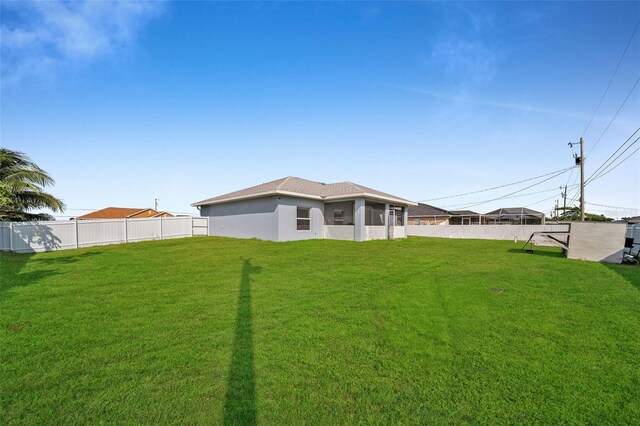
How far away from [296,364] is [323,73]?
1211 centimetres

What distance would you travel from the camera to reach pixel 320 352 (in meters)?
3.26

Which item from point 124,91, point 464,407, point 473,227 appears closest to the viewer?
point 464,407

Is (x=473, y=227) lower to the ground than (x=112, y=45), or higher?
lower

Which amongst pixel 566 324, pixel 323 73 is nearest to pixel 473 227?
pixel 323 73

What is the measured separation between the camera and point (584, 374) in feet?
9.28

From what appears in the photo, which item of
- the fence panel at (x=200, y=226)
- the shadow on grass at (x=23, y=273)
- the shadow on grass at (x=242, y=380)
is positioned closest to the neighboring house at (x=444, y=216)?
the fence panel at (x=200, y=226)

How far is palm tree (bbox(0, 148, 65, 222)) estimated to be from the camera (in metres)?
14.7

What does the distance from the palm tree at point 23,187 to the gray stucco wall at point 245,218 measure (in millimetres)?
8701

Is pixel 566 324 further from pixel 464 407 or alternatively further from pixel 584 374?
pixel 464 407

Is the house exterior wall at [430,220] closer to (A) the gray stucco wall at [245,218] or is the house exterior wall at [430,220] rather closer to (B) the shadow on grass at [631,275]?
(A) the gray stucco wall at [245,218]

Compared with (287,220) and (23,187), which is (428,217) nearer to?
(287,220)

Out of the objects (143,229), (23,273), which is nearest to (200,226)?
(143,229)

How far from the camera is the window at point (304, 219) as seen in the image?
1645cm

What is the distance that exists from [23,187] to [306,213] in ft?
50.1
